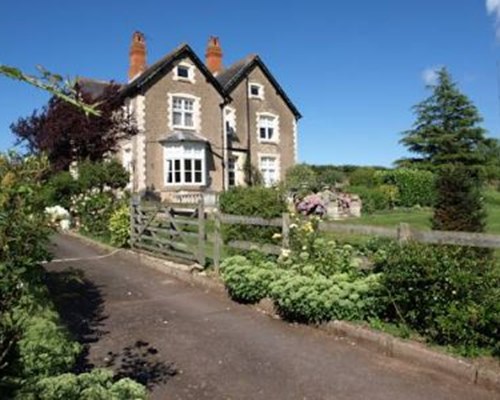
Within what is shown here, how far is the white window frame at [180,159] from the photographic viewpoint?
1144 inches

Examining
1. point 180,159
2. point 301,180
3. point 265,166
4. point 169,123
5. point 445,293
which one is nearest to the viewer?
point 445,293

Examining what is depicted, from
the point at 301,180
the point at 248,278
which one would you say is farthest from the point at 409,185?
the point at 248,278

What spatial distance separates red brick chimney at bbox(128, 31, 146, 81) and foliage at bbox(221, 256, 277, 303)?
25.9 meters

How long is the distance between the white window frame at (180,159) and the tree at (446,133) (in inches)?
856

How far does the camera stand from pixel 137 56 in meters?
31.8

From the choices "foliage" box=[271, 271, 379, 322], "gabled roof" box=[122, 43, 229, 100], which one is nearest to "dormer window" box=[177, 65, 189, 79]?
"gabled roof" box=[122, 43, 229, 100]

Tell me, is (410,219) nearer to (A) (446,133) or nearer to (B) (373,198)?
(B) (373,198)

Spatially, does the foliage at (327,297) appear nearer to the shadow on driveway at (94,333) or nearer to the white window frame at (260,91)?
the shadow on driveway at (94,333)

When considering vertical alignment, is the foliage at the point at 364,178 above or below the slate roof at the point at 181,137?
below

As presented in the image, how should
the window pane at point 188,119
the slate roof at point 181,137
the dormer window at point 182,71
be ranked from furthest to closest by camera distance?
the window pane at point 188,119, the dormer window at point 182,71, the slate roof at point 181,137

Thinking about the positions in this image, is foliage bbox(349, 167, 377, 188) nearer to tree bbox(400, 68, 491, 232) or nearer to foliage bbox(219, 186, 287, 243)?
tree bbox(400, 68, 491, 232)

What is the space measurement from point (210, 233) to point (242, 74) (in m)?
25.1

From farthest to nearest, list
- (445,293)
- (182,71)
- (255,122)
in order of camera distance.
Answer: (255,122)
(182,71)
(445,293)

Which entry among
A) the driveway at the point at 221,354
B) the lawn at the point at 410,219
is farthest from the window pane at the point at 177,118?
the driveway at the point at 221,354
